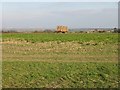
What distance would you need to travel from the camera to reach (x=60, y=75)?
591 inches

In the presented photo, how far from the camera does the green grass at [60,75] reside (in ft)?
46.7

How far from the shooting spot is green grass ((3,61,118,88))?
46.7ft

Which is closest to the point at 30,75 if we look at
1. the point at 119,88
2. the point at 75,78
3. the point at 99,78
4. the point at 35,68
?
the point at 35,68

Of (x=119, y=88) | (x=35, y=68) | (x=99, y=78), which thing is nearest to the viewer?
A: (x=119, y=88)

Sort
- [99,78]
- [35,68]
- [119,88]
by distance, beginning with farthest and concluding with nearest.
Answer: [35,68]
[99,78]
[119,88]

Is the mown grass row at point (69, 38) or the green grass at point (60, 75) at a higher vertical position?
the mown grass row at point (69, 38)

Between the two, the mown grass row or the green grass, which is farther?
the mown grass row

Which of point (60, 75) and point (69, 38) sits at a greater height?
point (69, 38)

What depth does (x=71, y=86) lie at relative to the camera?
46.1 feet

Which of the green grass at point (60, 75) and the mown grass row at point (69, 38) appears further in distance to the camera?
the mown grass row at point (69, 38)

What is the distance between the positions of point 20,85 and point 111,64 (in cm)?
456

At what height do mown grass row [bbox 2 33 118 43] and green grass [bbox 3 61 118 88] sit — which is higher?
mown grass row [bbox 2 33 118 43]

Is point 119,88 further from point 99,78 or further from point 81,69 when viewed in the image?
point 81,69

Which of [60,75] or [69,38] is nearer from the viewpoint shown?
[60,75]
